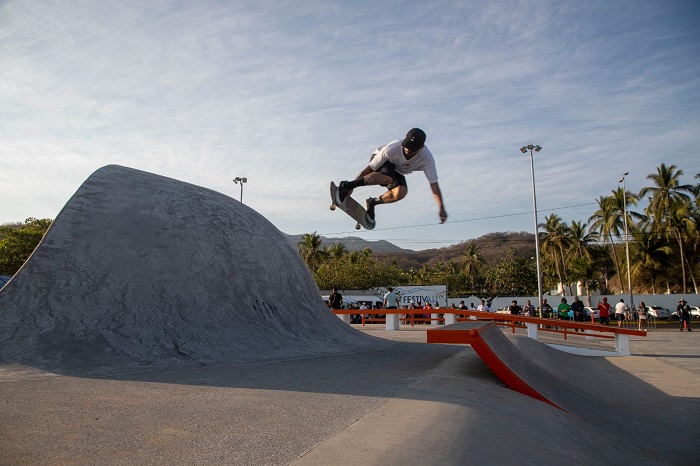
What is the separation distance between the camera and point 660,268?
4906 centimetres

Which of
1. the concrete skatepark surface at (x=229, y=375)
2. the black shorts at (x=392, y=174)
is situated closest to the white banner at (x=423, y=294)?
the concrete skatepark surface at (x=229, y=375)

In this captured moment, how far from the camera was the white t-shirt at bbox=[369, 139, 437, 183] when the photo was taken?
25.6 ft

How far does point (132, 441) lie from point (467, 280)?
268 ft

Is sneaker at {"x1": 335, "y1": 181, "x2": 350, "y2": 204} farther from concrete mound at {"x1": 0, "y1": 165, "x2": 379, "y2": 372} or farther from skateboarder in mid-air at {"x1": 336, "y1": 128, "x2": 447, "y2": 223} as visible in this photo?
concrete mound at {"x1": 0, "y1": 165, "x2": 379, "y2": 372}

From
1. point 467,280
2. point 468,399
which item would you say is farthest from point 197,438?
point 467,280

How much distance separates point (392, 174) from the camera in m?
8.11

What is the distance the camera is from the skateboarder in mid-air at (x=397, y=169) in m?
7.62

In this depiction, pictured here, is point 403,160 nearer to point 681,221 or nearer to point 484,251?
point 681,221

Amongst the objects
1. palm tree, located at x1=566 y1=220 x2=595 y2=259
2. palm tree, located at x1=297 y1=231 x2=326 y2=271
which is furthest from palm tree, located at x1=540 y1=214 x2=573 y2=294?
palm tree, located at x1=297 y1=231 x2=326 y2=271

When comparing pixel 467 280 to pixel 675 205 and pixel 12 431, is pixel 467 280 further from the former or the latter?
pixel 12 431

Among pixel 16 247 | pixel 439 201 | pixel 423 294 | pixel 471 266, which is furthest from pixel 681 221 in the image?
pixel 16 247

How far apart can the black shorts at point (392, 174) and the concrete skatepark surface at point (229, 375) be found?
8.76 feet

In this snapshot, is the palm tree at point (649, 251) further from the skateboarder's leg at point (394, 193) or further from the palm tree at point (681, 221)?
the skateboarder's leg at point (394, 193)

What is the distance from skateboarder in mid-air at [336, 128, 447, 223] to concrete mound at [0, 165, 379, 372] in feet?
7.56
